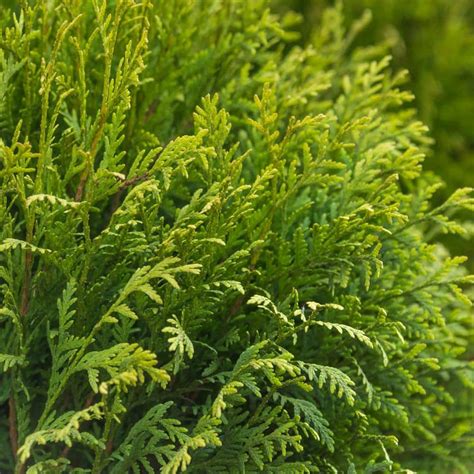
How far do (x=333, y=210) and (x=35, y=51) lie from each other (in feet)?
3.66

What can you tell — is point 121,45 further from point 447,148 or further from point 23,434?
point 447,148

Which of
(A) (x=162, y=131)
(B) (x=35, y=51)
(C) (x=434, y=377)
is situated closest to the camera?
(B) (x=35, y=51)

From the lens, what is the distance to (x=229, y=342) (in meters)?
2.18

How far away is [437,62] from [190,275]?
3.59 meters

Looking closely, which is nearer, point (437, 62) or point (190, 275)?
point (190, 275)

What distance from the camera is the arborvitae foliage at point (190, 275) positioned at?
77.9 inches

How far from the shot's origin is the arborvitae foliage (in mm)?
1979

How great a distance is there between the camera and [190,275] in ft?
6.63

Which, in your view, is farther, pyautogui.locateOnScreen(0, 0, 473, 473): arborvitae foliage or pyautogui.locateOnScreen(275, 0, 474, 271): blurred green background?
pyautogui.locateOnScreen(275, 0, 474, 271): blurred green background

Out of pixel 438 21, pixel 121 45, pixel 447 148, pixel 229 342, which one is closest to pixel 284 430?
pixel 229 342

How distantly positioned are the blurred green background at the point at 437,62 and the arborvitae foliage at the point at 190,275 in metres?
2.27

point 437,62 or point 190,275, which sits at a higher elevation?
point 437,62

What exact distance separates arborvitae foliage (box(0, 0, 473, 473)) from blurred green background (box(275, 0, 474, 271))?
2269mm

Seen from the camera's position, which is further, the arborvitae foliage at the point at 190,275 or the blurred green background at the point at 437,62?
the blurred green background at the point at 437,62
